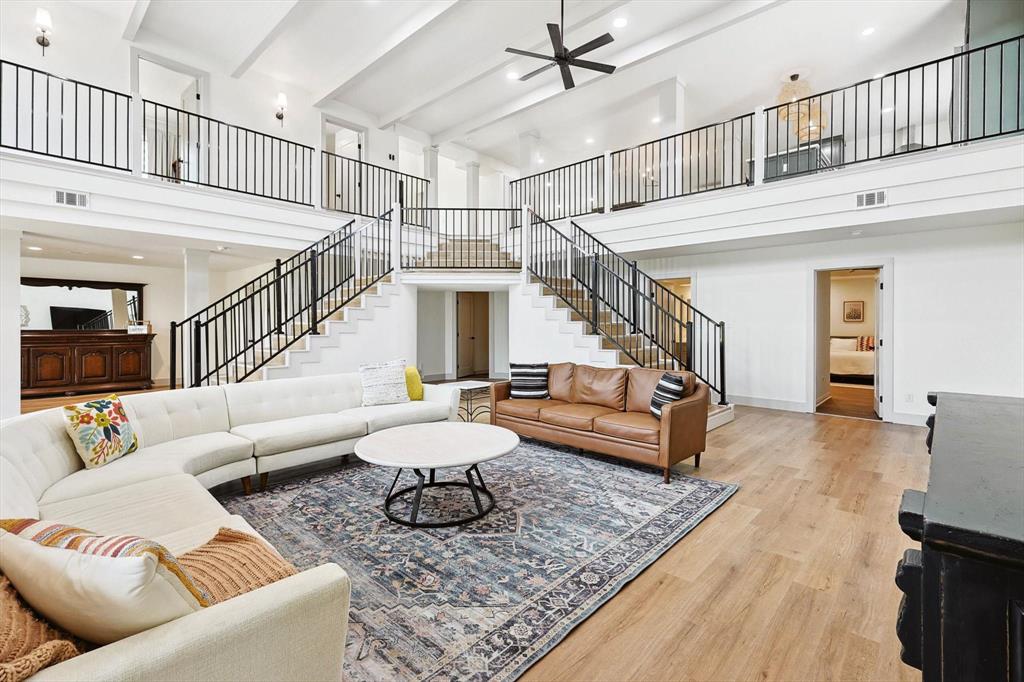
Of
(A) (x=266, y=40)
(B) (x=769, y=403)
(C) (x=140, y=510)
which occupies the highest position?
(A) (x=266, y=40)

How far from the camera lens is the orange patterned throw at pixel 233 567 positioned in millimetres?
1241

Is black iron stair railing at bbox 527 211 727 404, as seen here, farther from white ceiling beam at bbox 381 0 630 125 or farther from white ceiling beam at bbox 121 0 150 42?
white ceiling beam at bbox 121 0 150 42

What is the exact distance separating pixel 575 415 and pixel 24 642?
3814 mm

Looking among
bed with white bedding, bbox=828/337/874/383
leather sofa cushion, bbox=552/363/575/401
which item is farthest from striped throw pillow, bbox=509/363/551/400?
bed with white bedding, bbox=828/337/874/383

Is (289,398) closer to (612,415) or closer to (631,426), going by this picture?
(612,415)

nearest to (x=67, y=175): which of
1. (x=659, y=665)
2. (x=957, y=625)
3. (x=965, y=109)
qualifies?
(x=659, y=665)

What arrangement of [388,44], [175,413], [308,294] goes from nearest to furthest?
[175,413]
[388,44]
[308,294]

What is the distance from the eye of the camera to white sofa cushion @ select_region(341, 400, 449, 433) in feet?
14.0

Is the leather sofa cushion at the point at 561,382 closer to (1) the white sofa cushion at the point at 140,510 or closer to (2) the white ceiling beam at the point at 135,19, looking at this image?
(1) the white sofa cushion at the point at 140,510

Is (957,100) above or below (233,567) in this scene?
above

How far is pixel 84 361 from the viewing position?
8273 mm

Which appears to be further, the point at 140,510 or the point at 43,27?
the point at 43,27

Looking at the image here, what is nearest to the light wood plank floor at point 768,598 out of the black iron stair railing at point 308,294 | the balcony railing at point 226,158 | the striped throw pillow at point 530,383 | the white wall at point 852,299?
the striped throw pillow at point 530,383

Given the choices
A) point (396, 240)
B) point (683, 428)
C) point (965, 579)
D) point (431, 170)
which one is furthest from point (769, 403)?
point (431, 170)
